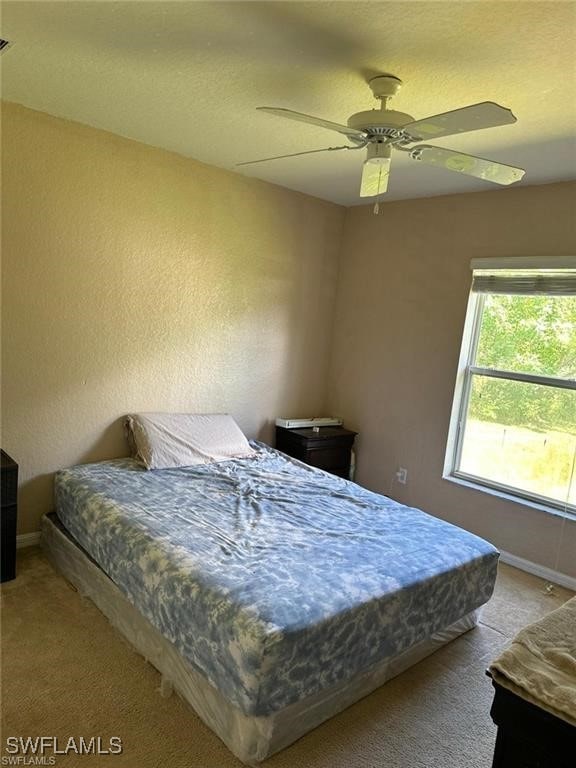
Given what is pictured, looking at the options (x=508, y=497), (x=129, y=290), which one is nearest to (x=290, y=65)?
(x=129, y=290)

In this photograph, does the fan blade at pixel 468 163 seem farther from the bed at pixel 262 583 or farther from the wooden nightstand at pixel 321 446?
the wooden nightstand at pixel 321 446

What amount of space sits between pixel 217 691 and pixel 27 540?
5.97 feet

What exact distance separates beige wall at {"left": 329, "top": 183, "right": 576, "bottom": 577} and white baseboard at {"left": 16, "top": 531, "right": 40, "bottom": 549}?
245cm

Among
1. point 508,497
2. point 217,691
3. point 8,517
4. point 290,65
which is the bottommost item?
point 217,691

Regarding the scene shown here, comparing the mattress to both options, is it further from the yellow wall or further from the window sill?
the window sill

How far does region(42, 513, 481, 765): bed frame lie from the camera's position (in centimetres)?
177

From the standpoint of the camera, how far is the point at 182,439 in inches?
135

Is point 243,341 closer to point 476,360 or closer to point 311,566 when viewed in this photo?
point 476,360

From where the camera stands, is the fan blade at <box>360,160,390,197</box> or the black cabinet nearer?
the fan blade at <box>360,160,390,197</box>

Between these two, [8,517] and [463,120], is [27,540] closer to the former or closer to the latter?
[8,517]

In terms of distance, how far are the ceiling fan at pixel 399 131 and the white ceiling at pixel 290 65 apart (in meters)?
0.19

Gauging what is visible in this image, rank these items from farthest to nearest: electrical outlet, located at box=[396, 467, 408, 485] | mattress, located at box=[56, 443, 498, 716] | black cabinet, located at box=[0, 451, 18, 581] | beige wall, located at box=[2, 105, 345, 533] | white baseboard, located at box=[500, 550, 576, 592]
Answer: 1. electrical outlet, located at box=[396, 467, 408, 485]
2. white baseboard, located at box=[500, 550, 576, 592]
3. beige wall, located at box=[2, 105, 345, 533]
4. black cabinet, located at box=[0, 451, 18, 581]
5. mattress, located at box=[56, 443, 498, 716]

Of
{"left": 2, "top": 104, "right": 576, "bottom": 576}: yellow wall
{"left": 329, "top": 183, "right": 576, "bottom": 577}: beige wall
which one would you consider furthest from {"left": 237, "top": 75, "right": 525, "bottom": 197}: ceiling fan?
{"left": 2, "top": 104, "right": 576, "bottom": 576}: yellow wall

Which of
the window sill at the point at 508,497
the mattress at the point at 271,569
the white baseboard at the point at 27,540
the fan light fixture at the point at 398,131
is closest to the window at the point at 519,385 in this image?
the window sill at the point at 508,497
